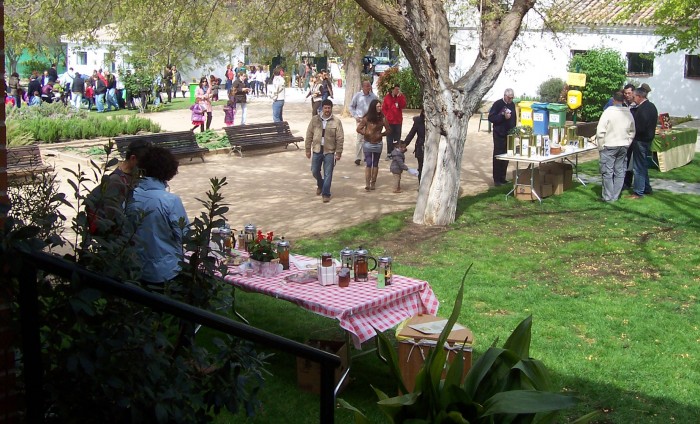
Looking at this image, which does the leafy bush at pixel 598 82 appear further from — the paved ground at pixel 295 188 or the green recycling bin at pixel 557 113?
the green recycling bin at pixel 557 113

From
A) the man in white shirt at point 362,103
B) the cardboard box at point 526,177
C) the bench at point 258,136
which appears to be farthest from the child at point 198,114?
the cardboard box at point 526,177

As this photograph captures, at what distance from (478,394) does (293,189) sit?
12.0 meters

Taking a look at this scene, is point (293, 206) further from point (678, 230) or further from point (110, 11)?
point (678, 230)

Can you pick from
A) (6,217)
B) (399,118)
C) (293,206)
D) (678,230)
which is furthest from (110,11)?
(6,217)

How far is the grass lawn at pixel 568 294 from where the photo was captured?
6.55 metres

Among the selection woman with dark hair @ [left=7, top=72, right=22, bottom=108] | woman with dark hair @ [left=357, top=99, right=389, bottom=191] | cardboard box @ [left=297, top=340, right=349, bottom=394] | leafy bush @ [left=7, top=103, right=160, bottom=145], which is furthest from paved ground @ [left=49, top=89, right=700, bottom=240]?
woman with dark hair @ [left=7, top=72, right=22, bottom=108]

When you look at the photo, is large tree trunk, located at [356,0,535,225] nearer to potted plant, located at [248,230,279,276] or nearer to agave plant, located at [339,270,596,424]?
potted plant, located at [248,230,279,276]

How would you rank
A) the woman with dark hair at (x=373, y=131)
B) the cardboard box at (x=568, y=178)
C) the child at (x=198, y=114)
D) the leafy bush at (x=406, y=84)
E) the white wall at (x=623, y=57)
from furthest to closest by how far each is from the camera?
the white wall at (x=623, y=57) < the leafy bush at (x=406, y=84) < the child at (x=198, y=114) < the cardboard box at (x=568, y=178) < the woman with dark hair at (x=373, y=131)

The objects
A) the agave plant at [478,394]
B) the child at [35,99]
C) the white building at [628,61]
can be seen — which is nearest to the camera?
the agave plant at [478,394]

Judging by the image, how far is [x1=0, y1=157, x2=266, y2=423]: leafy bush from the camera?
3041mm

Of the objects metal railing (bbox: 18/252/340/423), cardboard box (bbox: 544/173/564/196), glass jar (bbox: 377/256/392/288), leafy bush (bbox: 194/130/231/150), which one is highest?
metal railing (bbox: 18/252/340/423)

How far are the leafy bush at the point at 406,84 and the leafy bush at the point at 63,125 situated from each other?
1007 centimetres

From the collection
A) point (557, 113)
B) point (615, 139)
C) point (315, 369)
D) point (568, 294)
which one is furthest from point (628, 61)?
point (315, 369)

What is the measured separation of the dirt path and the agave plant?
7970 millimetres
